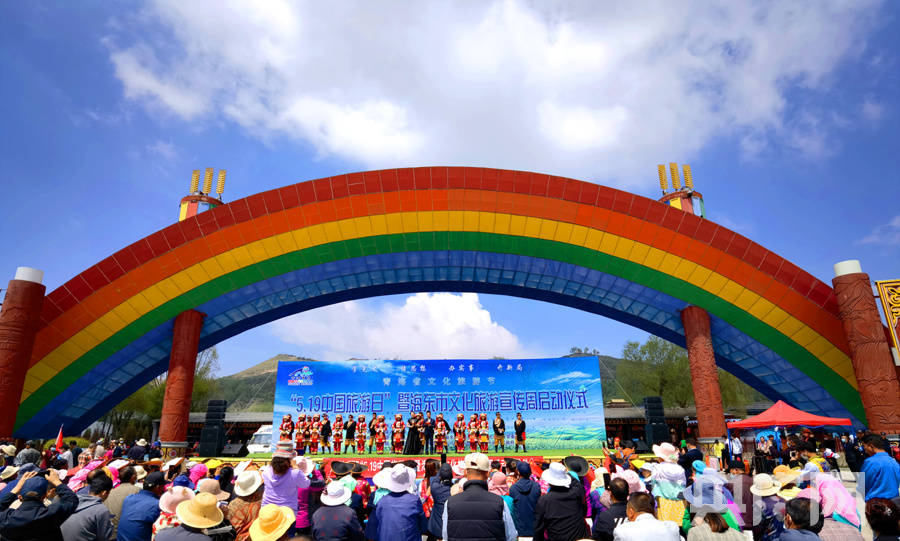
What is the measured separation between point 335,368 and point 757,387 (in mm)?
18259

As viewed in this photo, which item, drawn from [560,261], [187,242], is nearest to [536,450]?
[560,261]

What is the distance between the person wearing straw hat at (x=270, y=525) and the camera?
3.89m

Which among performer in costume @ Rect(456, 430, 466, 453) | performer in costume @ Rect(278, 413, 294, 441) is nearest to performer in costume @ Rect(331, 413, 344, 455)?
performer in costume @ Rect(278, 413, 294, 441)

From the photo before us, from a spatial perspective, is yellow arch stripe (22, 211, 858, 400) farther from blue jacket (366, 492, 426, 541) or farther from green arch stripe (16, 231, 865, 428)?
blue jacket (366, 492, 426, 541)

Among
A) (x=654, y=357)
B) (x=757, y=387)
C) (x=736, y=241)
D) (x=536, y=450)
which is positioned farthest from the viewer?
(x=654, y=357)

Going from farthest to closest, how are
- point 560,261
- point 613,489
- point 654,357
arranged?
1. point 654,357
2. point 560,261
3. point 613,489

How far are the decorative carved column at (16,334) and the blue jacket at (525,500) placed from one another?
16.4m

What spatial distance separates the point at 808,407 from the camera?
20328 mm

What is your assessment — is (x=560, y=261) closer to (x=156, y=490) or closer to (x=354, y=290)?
(x=354, y=290)

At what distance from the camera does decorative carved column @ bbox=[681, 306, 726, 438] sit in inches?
694

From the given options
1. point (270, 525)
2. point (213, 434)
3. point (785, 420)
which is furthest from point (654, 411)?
point (270, 525)

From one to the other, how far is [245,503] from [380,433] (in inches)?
735

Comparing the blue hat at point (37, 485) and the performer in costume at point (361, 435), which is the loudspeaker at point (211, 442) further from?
the blue hat at point (37, 485)

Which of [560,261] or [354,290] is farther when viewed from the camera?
[354,290]
